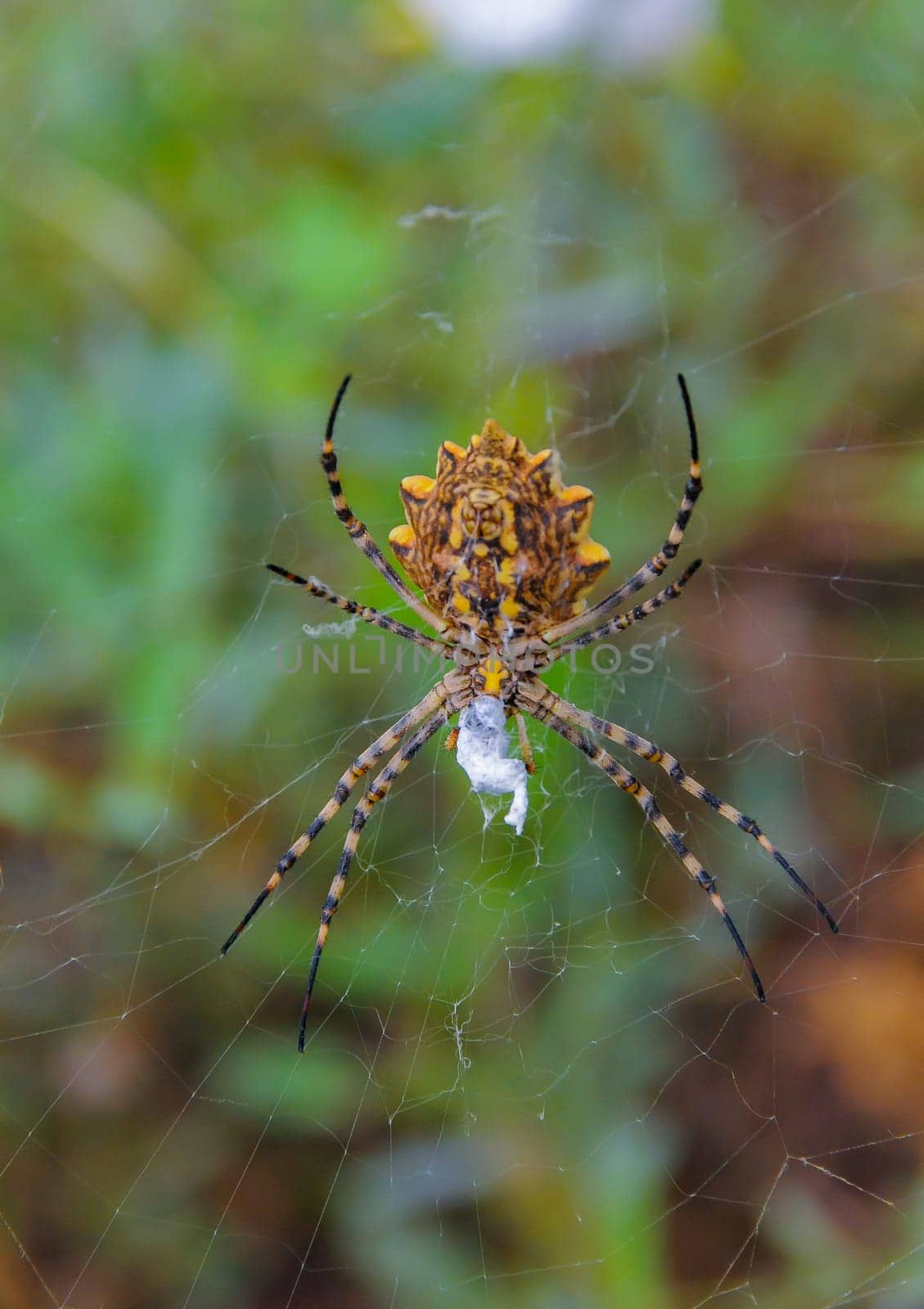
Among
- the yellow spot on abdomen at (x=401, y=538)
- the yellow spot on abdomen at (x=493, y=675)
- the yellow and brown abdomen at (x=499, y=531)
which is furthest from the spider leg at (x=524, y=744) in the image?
the yellow spot on abdomen at (x=401, y=538)

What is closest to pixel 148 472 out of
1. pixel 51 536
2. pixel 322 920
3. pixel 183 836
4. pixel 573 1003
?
pixel 51 536

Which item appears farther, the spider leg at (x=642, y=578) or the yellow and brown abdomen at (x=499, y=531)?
the spider leg at (x=642, y=578)

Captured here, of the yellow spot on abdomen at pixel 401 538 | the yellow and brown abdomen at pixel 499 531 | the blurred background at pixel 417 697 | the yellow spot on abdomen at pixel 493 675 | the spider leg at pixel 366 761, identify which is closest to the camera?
the yellow and brown abdomen at pixel 499 531

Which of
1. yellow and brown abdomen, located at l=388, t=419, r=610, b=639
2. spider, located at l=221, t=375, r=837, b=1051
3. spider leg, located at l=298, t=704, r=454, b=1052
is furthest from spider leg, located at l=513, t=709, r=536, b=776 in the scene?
yellow and brown abdomen, located at l=388, t=419, r=610, b=639

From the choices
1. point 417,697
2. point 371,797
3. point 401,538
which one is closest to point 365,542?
point 401,538

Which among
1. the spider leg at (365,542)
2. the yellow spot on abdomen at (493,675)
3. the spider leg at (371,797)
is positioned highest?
the spider leg at (365,542)

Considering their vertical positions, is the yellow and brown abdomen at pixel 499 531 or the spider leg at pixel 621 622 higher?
the yellow and brown abdomen at pixel 499 531

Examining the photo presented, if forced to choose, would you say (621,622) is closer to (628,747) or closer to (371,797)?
(628,747)

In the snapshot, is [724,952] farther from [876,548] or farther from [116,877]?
[116,877]

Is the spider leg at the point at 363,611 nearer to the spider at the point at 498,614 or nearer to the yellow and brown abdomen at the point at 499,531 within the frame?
the spider at the point at 498,614
